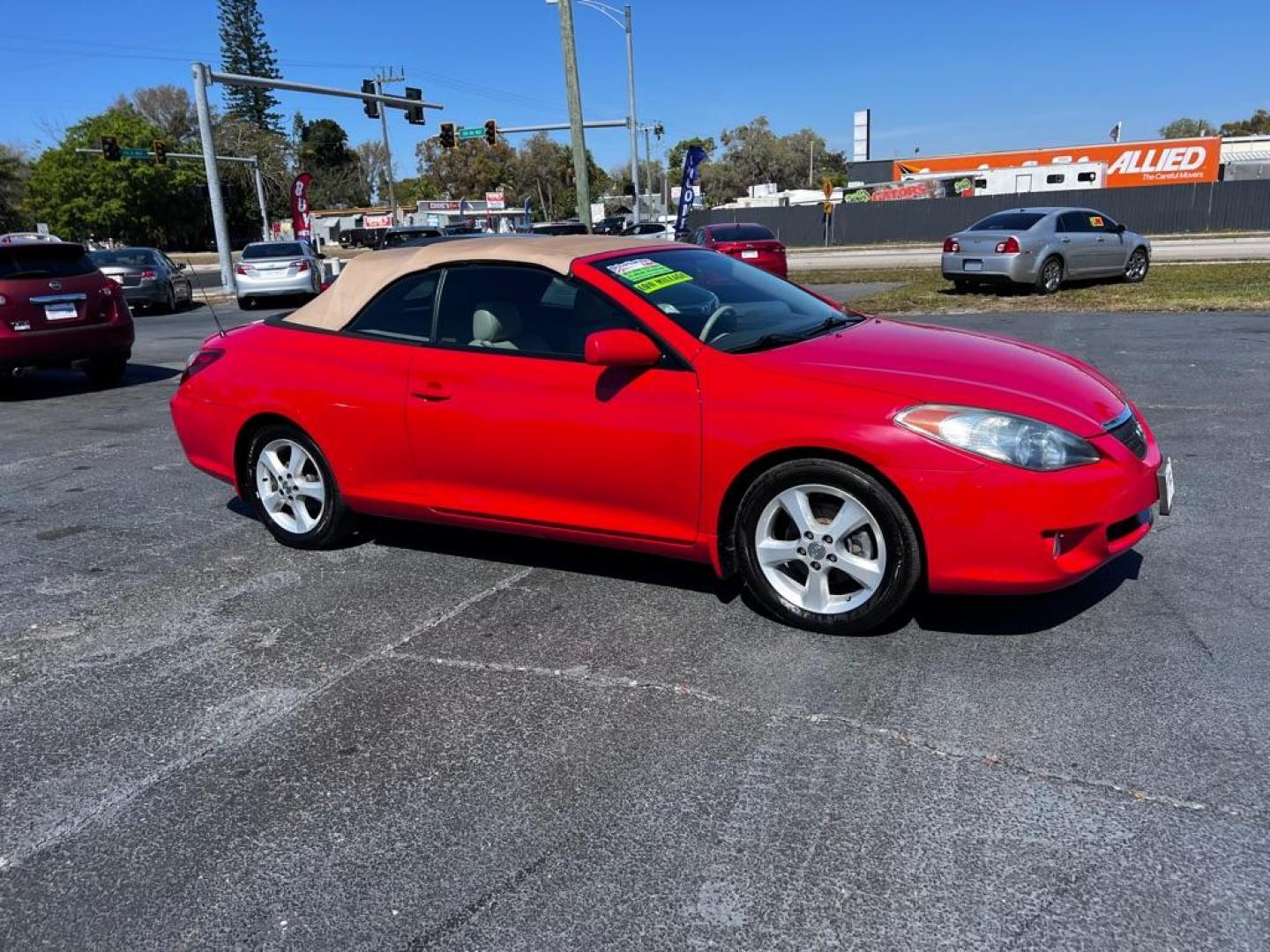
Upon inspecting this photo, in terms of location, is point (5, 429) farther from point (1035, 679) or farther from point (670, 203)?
point (670, 203)

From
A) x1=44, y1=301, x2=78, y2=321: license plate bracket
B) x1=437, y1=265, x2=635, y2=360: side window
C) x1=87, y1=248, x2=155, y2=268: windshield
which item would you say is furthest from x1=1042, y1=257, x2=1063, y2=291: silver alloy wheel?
x1=87, y1=248, x2=155, y2=268: windshield

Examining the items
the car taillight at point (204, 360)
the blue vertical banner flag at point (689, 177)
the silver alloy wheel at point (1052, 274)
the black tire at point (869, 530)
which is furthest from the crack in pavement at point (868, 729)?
the blue vertical banner flag at point (689, 177)

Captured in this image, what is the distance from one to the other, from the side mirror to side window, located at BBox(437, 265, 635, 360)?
214mm

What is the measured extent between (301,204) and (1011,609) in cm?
3729

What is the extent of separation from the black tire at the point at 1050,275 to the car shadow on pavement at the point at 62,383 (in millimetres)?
13408

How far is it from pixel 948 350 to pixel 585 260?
5.38 ft

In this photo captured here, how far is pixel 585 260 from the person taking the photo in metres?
4.53

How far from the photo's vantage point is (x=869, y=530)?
12.6 ft

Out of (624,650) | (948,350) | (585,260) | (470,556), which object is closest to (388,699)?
(624,650)

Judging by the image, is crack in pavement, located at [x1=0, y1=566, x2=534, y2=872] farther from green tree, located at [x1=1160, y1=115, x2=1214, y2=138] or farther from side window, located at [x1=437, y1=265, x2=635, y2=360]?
green tree, located at [x1=1160, y1=115, x2=1214, y2=138]

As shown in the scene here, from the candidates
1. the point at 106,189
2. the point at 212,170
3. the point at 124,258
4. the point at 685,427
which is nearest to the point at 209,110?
the point at 212,170

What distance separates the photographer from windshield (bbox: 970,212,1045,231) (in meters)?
17.1

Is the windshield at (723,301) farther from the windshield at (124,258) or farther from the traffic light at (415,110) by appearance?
the traffic light at (415,110)

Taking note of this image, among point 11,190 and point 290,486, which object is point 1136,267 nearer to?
point 290,486
